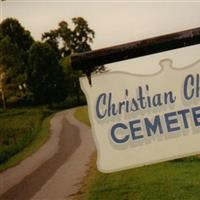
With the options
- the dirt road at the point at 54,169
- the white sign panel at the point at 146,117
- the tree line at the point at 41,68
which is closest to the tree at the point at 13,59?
the tree line at the point at 41,68

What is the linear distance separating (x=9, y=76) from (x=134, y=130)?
762 cm

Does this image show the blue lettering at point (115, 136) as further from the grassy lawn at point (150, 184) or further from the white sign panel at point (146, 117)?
the grassy lawn at point (150, 184)

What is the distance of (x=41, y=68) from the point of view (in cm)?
1097

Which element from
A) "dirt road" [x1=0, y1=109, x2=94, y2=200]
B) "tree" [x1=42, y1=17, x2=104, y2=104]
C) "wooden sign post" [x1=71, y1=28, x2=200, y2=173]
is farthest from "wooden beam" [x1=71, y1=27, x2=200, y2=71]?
"dirt road" [x1=0, y1=109, x2=94, y2=200]

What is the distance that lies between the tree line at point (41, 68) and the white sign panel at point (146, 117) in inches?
187

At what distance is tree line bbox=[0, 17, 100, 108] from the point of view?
9531 mm

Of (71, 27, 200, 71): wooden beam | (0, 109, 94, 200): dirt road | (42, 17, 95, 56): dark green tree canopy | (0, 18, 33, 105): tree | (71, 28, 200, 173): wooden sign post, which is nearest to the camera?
(71, 27, 200, 71): wooden beam

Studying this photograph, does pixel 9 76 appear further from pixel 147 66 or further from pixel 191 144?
pixel 191 144

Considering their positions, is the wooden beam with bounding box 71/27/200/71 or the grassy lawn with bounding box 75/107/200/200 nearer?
the wooden beam with bounding box 71/27/200/71

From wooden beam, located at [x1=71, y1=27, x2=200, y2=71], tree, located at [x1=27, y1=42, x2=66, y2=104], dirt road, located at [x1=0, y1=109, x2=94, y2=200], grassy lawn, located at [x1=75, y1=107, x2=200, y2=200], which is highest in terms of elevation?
wooden beam, located at [x1=71, y1=27, x2=200, y2=71]

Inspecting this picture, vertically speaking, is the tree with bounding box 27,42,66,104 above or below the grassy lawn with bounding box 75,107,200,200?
above

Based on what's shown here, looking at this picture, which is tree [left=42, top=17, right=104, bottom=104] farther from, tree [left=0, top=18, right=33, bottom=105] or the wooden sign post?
the wooden sign post

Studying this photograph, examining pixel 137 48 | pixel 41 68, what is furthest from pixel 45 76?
pixel 137 48

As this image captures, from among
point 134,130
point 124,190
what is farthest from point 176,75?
point 124,190
